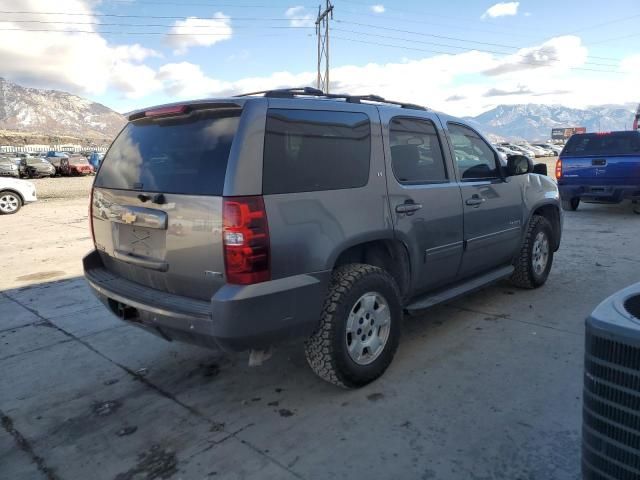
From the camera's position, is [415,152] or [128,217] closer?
[128,217]

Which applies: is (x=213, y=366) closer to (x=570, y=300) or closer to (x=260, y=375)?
(x=260, y=375)

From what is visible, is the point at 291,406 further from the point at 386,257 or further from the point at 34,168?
the point at 34,168

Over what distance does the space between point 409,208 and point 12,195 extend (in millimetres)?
13609

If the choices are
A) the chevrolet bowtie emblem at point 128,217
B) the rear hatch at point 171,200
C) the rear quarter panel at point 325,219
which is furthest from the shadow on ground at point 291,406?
the chevrolet bowtie emblem at point 128,217

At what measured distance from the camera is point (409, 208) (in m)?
3.52

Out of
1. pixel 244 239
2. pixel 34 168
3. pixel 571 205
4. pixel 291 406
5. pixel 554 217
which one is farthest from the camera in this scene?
pixel 34 168

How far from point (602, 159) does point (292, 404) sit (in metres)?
9.79

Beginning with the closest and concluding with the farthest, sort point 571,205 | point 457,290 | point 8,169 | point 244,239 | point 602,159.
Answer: point 244,239, point 457,290, point 602,159, point 571,205, point 8,169

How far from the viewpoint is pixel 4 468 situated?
2.60 metres

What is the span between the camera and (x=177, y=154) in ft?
9.66

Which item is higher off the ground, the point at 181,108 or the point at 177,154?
the point at 181,108

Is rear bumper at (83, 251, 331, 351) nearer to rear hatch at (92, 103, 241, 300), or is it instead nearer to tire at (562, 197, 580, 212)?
rear hatch at (92, 103, 241, 300)

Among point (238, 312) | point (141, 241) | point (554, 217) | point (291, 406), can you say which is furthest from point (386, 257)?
point (554, 217)

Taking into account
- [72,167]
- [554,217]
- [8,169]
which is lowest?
[554,217]
